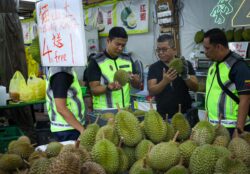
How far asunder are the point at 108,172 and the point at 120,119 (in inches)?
12.4

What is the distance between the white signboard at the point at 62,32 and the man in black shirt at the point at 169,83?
138 cm

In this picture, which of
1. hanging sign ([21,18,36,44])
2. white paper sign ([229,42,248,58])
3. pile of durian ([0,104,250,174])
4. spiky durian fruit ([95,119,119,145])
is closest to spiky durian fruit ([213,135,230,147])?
pile of durian ([0,104,250,174])

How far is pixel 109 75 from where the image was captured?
123 inches

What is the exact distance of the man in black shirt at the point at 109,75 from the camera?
3.03m

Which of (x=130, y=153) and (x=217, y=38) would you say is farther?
(x=217, y=38)

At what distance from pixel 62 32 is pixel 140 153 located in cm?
89

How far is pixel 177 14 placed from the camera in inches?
243

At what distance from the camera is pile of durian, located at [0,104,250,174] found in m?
1.25

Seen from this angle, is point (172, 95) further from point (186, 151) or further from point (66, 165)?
point (66, 165)

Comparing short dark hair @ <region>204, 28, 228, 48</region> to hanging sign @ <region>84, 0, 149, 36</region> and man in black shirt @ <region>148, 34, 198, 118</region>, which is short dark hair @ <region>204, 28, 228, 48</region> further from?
hanging sign @ <region>84, 0, 149, 36</region>

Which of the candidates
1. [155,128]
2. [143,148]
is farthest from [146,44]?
[143,148]

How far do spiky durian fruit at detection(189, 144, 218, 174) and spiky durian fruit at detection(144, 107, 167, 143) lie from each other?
0.86 feet

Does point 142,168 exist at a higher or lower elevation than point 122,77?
lower

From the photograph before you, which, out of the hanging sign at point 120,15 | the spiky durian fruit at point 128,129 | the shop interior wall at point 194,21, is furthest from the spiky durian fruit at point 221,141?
the hanging sign at point 120,15
